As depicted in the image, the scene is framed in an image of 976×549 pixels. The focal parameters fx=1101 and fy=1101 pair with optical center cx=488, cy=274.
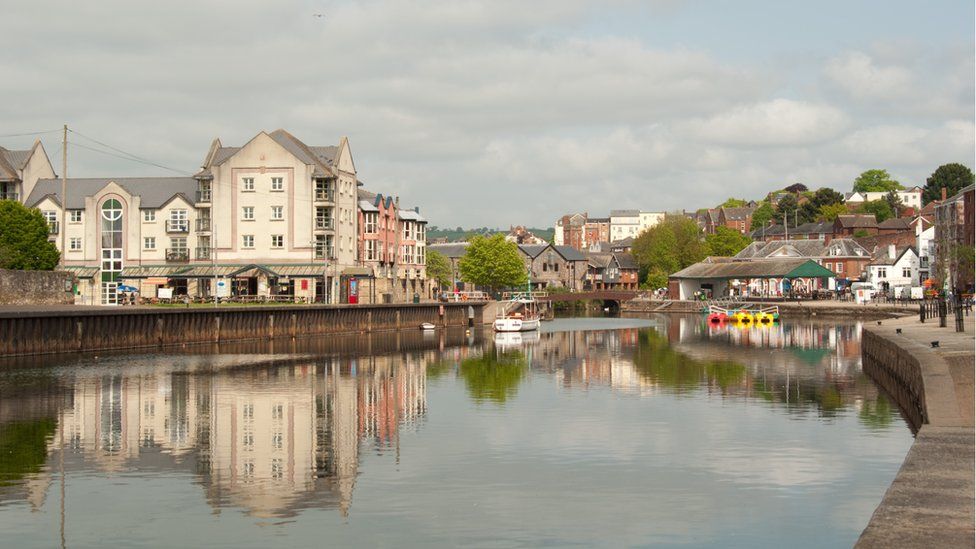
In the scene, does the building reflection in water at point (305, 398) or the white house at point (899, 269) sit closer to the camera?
the building reflection in water at point (305, 398)

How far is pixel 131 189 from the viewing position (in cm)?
12100

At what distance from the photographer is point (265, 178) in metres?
114

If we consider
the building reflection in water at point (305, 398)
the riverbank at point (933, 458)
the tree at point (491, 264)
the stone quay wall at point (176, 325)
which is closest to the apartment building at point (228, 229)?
the stone quay wall at point (176, 325)

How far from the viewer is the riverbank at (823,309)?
126 metres

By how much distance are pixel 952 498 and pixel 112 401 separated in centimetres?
3524

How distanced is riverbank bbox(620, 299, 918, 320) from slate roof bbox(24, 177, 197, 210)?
255ft

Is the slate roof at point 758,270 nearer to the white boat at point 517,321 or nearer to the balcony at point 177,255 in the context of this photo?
the white boat at point 517,321

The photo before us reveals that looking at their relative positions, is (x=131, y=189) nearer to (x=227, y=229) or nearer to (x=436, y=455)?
(x=227, y=229)

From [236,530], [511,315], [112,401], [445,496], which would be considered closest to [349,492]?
[445,496]

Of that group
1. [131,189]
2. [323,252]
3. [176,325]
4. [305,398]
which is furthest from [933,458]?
[131,189]

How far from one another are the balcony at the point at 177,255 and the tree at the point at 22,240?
12705 mm

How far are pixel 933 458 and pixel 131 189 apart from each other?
110 meters

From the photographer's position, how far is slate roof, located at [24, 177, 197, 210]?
11838cm

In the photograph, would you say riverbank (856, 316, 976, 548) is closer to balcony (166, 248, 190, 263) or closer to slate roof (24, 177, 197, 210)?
balcony (166, 248, 190, 263)
